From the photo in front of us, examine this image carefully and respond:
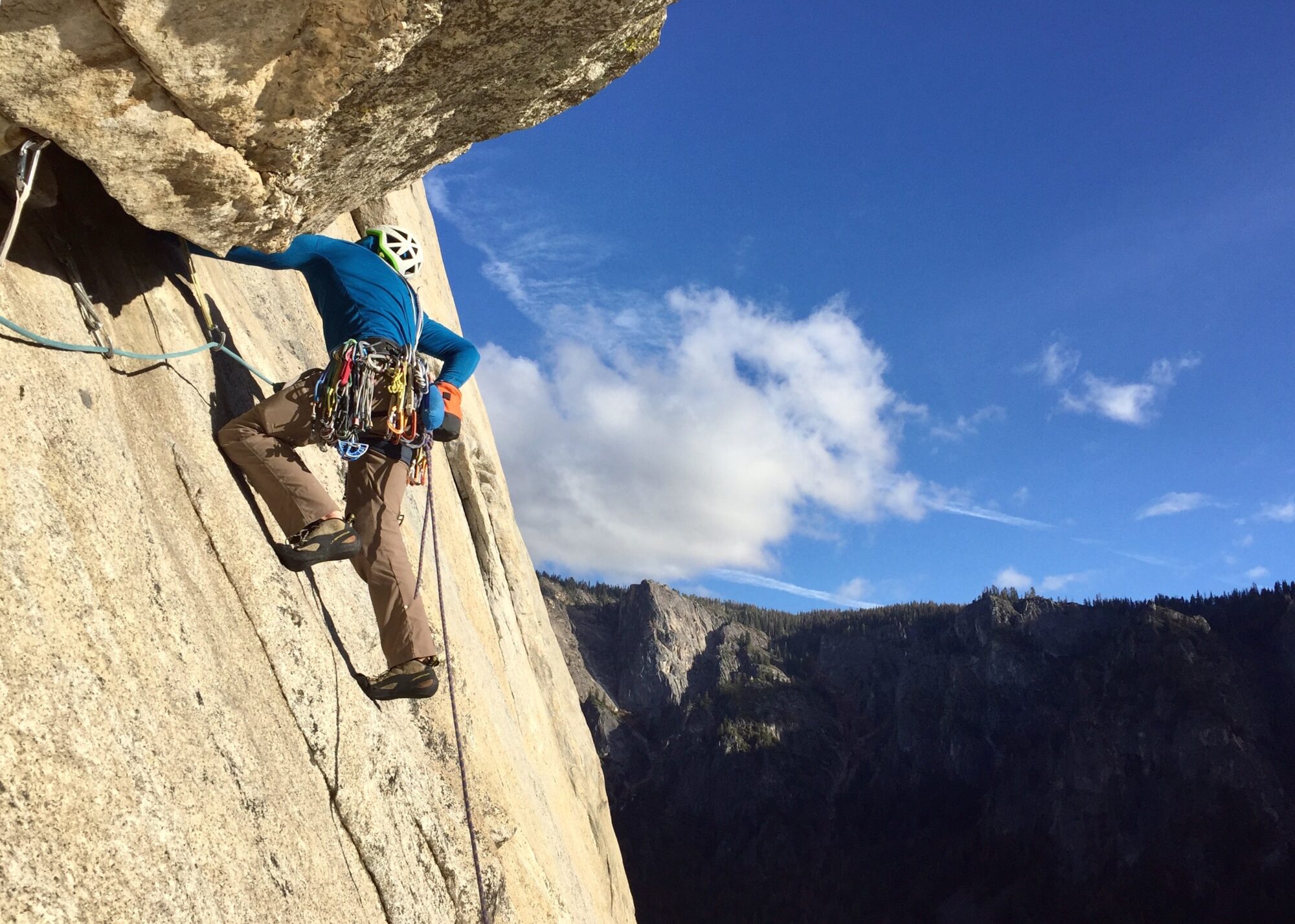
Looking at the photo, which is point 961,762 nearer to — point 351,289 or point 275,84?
point 351,289

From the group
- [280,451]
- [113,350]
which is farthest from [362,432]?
[113,350]

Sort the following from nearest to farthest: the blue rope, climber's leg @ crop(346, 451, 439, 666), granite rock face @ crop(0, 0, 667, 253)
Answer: granite rock face @ crop(0, 0, 667, 253), the blue rope, climber's leg @ crop(346, 451, 439, 666)

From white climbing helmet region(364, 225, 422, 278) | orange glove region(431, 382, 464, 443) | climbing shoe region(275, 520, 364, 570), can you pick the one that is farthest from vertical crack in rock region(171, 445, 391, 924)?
white climbing helmet region(364, 225, 422, 278)

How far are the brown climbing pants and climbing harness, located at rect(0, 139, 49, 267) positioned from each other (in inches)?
52.6

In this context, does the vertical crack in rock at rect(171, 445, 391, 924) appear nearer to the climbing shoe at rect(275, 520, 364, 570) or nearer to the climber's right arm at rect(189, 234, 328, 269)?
the climbing shoe at rect(275, 520, 364, 570)

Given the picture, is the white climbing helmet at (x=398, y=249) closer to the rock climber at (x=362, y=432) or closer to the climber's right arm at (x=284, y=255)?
the rock climber at (x=362, y=432)

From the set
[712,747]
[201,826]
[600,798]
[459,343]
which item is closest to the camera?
[201,826]

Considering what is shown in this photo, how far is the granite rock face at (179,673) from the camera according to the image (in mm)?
2436

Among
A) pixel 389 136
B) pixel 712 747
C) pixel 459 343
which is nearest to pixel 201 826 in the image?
pixel 389 136

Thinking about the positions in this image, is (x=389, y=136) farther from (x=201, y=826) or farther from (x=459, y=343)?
(x=201, y=826)

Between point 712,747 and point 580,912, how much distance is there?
86.7 m

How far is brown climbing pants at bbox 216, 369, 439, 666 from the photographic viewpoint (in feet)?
13.9

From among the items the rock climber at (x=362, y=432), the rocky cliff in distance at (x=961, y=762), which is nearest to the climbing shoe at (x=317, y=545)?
the rock climber at (x=362, y=432)

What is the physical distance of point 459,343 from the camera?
214 inches
